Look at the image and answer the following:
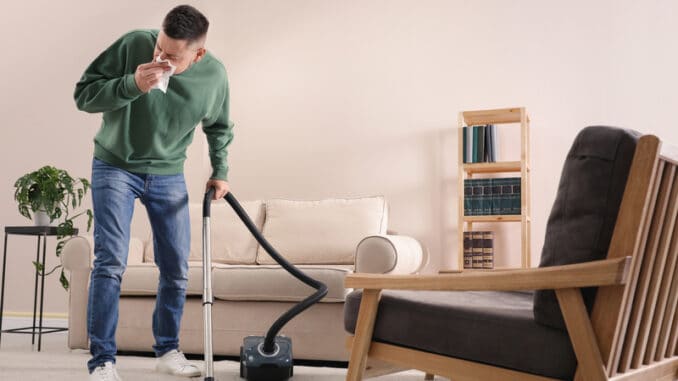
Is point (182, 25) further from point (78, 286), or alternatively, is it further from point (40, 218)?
point (40, 218)

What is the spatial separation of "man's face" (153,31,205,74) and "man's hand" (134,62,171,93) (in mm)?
126

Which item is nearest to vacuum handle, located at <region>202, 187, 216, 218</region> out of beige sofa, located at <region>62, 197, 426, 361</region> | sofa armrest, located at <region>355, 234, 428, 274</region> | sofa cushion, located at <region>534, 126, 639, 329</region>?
beige sofa, located at <region>62, 197, 426, 361</region>

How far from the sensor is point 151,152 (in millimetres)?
2430

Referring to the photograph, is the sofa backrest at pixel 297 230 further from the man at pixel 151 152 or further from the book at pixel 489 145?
the man at pixel 151 152

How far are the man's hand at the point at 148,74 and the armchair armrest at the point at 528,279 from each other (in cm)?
101

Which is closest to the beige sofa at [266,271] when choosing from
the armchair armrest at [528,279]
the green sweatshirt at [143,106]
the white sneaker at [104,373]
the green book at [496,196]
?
the green book at [496,196]

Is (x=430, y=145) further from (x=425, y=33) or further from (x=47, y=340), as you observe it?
(x=47, y=340)

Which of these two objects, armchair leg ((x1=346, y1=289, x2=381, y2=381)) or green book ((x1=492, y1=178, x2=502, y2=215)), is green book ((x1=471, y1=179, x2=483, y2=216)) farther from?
armchair leg ((x1=346, y1=289, x2=381, y2=381))

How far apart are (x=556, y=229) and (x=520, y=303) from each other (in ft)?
1.64

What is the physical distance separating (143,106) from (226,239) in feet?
5.01

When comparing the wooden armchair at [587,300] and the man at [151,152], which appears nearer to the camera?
the wooden armchair at [587,300]

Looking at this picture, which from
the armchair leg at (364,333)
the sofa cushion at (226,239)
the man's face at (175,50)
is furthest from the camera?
the sofa cushion at (226,239)

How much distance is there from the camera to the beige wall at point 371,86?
405 cm

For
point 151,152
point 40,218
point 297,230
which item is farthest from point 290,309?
point 40,218
